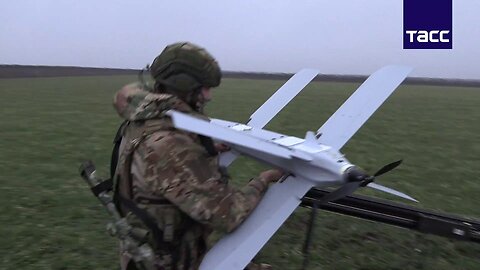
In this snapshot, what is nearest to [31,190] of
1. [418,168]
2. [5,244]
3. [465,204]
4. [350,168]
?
[5,244]

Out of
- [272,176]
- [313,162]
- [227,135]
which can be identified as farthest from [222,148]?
[227,135]

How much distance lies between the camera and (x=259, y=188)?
276 cm

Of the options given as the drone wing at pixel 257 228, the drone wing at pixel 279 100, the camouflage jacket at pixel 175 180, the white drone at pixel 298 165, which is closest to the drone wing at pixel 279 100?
the drone wing at pixel 279 100

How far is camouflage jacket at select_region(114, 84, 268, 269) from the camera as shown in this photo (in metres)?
2.55

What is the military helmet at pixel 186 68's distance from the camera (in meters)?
2.66

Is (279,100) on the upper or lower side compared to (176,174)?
lower

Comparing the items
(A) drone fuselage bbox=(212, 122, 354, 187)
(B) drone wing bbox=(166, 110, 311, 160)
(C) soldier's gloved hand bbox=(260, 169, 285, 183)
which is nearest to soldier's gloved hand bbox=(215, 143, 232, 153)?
(C) soldier's gloved hand bbox=(260, 169, 285, 183)

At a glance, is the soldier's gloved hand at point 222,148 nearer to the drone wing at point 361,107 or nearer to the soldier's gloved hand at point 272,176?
the soldier's gloved hand at point 272,176

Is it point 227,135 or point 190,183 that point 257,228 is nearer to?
point 190,183

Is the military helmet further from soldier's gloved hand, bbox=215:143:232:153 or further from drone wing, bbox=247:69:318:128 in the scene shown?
drone wing, bbox=247:69:318:128

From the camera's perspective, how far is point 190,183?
8.35 feet

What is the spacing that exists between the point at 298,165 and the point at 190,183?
0.60m

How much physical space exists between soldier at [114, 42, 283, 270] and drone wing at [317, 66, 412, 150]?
39 cm

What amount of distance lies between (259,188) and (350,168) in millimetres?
592
